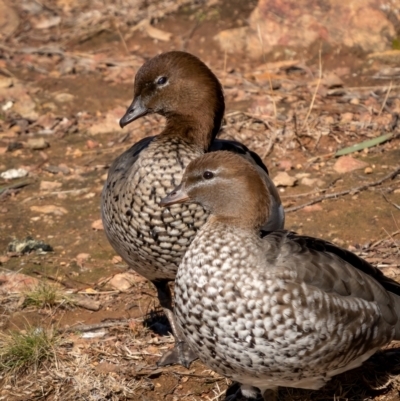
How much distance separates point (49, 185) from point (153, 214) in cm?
293

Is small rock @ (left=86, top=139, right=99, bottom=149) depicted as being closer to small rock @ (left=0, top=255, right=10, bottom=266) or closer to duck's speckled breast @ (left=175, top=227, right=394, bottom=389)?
small rock @ (left=0, top=255, right=10, bottom=266)

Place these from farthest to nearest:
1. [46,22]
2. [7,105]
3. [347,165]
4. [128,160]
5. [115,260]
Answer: [46,22] → [7,105] → [347,165] → [115,260] → [128,160]

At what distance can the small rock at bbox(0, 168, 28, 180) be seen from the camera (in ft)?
25.0

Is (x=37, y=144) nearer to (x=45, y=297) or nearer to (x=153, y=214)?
(x=45, y=297)

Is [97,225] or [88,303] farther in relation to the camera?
[97,225]

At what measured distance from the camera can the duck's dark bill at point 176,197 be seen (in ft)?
14.0

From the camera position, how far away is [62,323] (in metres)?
5.60

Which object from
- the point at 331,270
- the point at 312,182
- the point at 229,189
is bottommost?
the point at 312,182

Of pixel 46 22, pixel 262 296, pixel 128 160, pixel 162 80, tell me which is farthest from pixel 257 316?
pixel 46 22

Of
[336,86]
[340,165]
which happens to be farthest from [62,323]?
[336,86]

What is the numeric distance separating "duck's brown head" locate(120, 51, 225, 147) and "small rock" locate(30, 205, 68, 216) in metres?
1.95

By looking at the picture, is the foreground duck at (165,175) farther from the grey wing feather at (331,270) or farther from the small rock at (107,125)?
the small rock at (107,125)

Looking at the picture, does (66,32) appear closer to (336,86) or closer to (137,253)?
(336,86)

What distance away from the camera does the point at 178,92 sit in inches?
203
